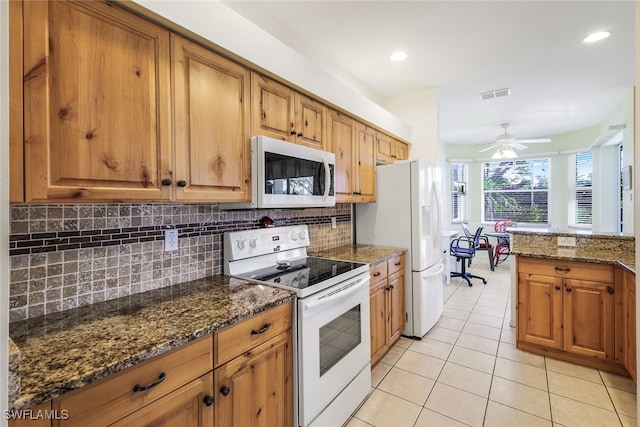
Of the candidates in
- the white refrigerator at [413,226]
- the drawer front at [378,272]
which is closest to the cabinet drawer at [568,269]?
the white refrigerator at [413,226]

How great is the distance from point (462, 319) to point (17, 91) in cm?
394

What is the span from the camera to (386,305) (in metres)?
2.54

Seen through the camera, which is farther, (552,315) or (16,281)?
(552,315)

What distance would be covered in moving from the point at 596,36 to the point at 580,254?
1.87 m

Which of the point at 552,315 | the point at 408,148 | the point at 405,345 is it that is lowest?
the point at 405,345

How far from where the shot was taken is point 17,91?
91 cm

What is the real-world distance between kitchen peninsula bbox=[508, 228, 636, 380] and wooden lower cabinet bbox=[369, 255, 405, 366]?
3.45ft

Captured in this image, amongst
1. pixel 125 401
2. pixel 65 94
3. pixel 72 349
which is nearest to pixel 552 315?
pixel 125 401

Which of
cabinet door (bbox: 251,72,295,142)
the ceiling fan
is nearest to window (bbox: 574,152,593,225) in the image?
the ceiling fan

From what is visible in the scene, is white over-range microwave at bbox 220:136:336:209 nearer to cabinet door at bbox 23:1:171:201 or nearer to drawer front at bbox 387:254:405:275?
cabinet door at bbox 23:1:171:201

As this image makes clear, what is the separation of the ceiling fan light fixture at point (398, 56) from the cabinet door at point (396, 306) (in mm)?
2060

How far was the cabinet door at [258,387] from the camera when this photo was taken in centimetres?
119

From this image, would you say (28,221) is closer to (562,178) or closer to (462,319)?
(462,319)

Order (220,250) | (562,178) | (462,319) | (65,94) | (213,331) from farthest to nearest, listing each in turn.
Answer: (562,178) < (462,319) < (220,250) < (213,331) < (65,94)
